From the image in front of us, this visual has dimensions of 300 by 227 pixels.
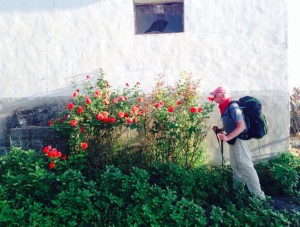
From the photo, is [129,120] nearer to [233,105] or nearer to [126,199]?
[126,199]

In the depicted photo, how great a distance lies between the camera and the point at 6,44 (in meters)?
5.83

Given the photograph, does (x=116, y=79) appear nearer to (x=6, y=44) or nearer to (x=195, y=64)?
(x=195, y=64)

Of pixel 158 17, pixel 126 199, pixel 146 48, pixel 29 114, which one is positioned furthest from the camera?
pixel 158 17

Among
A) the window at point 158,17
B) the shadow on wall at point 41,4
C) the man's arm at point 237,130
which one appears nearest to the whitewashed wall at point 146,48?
the shadow on wall at point 41,4

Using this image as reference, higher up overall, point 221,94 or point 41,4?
point 41,4

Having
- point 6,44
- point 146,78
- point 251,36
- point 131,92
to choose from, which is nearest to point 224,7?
point 251,36

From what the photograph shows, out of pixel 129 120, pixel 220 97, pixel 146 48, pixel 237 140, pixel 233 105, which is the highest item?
pixel 146 48

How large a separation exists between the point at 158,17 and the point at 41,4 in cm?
223

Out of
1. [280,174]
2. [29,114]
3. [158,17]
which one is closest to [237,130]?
[280,174]

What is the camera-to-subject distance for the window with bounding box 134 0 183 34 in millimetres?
5980

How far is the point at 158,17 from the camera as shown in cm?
603

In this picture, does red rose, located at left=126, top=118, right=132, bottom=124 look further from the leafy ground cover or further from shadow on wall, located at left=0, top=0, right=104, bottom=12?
shadow on wall, located at left=0, top=0, right=104, bottom=12

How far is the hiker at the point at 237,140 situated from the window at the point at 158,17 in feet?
7.23

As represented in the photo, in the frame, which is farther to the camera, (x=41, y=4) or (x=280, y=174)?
(x=41, y=4)
